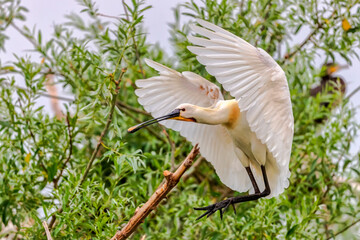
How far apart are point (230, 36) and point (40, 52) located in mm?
1322

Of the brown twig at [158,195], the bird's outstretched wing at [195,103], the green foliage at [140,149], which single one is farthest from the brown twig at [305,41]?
the brown twig at [158,195]

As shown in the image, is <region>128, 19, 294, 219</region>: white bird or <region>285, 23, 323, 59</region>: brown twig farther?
<region>285, 23, 323, 59</region>: brown twig

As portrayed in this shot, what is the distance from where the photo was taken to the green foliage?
225 centimetres

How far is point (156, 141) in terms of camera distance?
315 centimetres

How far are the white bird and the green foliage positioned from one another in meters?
0.19

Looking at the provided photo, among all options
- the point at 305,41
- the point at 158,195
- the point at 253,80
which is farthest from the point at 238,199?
the point at 305,41

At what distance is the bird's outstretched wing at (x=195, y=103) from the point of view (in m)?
2.08

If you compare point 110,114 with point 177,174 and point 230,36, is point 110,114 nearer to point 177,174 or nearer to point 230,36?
point 177,174

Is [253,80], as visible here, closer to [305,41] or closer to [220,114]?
[220,114]

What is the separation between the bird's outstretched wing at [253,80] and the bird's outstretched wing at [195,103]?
30cm

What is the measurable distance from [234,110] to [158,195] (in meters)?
0.32

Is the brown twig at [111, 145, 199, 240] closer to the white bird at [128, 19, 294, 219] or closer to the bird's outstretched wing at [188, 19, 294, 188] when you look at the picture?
the white bird at [128, 19, 294, 219]

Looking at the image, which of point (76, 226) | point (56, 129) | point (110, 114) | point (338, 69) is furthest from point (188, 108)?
point (338, 69)

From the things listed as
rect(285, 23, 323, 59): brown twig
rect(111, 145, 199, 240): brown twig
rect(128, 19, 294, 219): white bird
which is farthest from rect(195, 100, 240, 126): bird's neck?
rect(285, 23, 323, 59): brown twig
